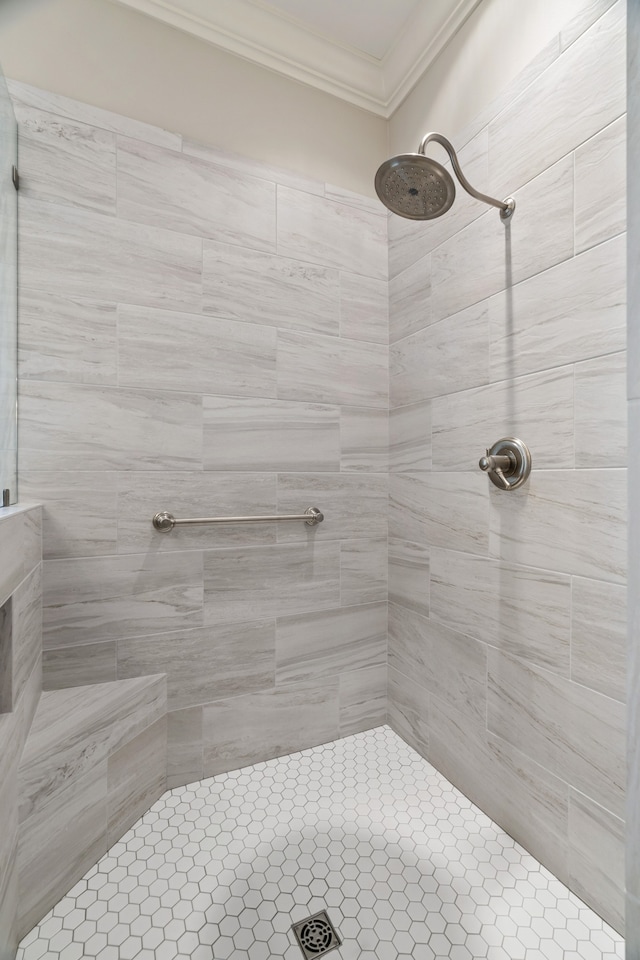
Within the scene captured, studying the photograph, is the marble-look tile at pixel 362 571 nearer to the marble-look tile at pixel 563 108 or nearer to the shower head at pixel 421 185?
the shower head at pixel 421 185

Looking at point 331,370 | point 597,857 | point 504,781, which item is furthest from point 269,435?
point 597,857

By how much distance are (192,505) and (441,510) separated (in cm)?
76

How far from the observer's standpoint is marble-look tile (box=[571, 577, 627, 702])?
892mm

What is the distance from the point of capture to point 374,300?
5.33ft

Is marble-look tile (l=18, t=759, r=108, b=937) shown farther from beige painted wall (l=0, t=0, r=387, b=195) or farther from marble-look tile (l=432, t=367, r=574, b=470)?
beige painted wall (l=0, t=0, r=387, b=195)

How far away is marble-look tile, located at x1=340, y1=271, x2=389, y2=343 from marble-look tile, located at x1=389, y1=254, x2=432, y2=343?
3 cm

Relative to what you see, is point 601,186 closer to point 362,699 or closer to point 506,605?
point 506,605

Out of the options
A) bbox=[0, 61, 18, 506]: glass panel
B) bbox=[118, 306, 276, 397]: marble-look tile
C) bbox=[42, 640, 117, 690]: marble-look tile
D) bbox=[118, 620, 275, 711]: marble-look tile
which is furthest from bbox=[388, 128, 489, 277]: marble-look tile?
bbox=[42, 640, 117, 690]: marble-look tile

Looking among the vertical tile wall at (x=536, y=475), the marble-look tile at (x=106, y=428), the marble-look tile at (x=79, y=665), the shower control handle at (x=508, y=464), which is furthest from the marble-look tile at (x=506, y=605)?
the marble-look tile at (x=79, y=665)

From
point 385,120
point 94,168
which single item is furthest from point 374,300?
point 94,168

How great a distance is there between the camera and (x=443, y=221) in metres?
1.37

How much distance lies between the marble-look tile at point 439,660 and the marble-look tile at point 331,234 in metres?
1.23

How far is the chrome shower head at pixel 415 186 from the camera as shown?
0.98 m

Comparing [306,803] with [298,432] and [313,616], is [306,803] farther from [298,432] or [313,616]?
[298,432]
